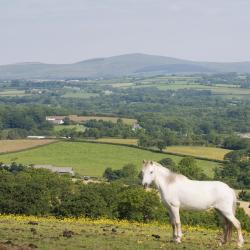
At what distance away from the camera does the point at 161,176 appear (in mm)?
22641

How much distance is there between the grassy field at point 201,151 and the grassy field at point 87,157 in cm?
665

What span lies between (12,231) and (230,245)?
27.3 ft

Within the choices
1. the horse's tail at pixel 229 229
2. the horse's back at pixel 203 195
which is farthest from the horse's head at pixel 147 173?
the horse's tail at pixel 229 229

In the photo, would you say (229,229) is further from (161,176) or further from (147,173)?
(147,173)

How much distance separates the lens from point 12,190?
165 ft

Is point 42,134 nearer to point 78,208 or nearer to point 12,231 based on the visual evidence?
point 78,208

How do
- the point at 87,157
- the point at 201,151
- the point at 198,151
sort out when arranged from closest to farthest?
the point at 87,157 → the point at 198,151 → the point at 201,151

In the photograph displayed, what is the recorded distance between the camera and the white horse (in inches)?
874

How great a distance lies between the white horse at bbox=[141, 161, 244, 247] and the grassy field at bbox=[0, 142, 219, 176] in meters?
→ 91.3

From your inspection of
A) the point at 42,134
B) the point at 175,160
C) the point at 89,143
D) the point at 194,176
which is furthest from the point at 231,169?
the point at 42,134

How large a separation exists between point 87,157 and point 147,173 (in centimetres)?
10401

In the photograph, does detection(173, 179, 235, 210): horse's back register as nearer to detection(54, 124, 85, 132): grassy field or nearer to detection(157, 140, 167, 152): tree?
detection(157, 140, 167, 152): tree

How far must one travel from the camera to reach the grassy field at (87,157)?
A: 119 metres

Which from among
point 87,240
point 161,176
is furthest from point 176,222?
point 87,240
